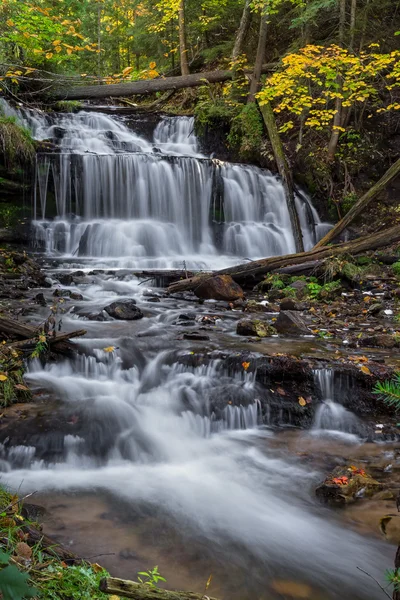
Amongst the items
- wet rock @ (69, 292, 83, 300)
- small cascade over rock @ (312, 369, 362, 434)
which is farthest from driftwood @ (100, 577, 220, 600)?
wet rock @ (69, 292, 83, 300)

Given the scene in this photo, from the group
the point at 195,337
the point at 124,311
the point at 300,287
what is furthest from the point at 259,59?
the point at 195,337

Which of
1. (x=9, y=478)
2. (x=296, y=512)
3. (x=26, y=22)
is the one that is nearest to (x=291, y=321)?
(x=296, y=512)

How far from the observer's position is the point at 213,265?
1268cm

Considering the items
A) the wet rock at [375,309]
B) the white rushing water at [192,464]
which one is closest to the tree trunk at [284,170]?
the wet rock at [375,309]

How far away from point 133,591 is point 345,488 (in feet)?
8.51

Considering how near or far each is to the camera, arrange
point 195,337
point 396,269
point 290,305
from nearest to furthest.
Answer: point 195,337 < point 290,305 < point 396,269

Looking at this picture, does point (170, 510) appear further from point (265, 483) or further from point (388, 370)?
point (388, 370)

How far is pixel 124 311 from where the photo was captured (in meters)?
7.88

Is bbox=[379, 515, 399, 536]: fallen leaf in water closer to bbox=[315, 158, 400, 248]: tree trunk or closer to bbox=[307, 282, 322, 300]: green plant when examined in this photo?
bbox=[307, 282, 322, 300]: green plant

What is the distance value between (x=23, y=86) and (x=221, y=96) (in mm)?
7410

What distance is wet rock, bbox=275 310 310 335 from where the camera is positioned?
717 centimetres

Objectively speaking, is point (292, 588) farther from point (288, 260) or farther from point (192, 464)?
point (288, 260)

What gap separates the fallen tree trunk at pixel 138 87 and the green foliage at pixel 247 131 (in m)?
2.30

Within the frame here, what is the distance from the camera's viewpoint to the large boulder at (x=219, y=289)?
9.40 meters
